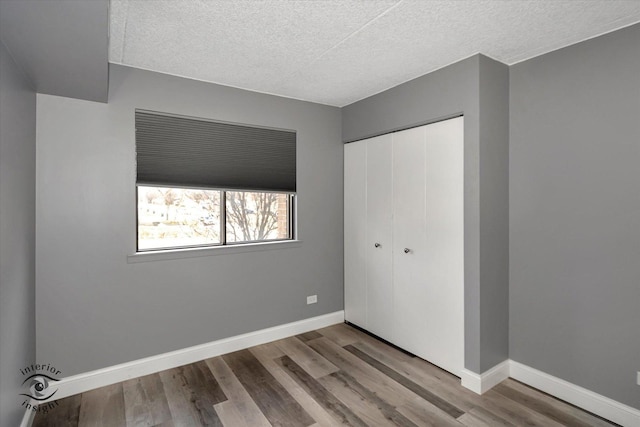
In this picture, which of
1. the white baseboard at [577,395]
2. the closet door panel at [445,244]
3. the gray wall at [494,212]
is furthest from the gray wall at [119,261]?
the white baseboard at [577,395]

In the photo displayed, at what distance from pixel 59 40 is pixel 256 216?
2.16 metres

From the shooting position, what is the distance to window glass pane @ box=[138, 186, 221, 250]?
2.83 metres

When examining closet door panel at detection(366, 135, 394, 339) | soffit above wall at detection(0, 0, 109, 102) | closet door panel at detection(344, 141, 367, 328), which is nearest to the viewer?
soffit above wall at detection(0, 0, 109, 102)

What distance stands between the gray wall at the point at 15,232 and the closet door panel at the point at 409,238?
9.00ft

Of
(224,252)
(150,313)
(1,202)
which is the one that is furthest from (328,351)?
(1,202)

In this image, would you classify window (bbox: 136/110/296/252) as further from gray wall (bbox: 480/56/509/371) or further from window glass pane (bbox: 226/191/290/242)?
gray wall (bbox: 480/56/509/371)

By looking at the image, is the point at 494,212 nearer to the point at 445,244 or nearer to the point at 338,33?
the point at 445,244

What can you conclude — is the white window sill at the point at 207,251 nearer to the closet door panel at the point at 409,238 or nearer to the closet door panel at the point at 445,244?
the closet door panel at the point at 409,238

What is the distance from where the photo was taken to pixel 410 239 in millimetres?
3014

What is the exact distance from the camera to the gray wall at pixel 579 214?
2064 mm

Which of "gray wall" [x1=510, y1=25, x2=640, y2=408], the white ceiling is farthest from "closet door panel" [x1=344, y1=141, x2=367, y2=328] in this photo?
"gray wall" [x1=510, y1=25, x2=640, y2=408]

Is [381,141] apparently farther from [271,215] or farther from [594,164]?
[594,164]

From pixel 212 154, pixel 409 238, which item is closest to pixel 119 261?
pixel 212 154

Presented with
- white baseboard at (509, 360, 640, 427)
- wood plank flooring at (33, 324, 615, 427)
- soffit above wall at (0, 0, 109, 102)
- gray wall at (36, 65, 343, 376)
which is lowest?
wood plank flooring at (33, 324, 615, 427)
